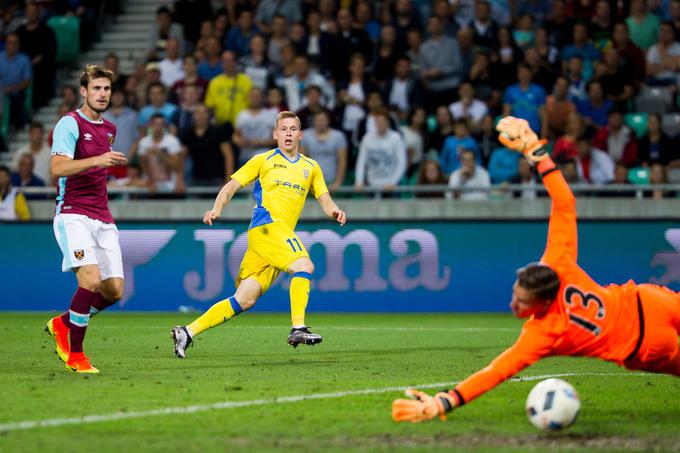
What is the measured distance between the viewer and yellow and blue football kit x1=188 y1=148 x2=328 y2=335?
35.6 ft

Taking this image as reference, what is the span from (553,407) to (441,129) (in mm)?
12295

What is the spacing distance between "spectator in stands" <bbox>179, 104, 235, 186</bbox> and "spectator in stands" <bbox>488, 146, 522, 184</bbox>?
4.00 m

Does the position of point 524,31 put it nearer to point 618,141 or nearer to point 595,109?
point 595,109

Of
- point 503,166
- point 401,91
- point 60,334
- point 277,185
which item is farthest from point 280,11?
point 60,334

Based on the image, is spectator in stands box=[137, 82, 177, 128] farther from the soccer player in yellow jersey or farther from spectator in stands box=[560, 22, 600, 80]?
the soccer player in yellow jersey

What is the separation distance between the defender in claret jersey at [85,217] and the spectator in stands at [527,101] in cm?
1003

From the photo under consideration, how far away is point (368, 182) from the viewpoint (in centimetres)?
1819

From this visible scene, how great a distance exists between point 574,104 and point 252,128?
5.09 meters

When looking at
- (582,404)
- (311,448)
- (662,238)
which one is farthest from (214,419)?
(662,238)

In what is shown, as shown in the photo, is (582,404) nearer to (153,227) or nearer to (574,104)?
(153,227)

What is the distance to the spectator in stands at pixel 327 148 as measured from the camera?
17.9m

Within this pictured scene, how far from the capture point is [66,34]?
22.5 metres

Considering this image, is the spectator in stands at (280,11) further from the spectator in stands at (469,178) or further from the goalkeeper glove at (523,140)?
the goalkeeper glove at (523,140)

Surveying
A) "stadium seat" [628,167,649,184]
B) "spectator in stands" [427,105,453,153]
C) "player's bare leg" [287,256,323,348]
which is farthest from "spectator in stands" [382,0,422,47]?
"player's bare leg" [287,256,323,348]
